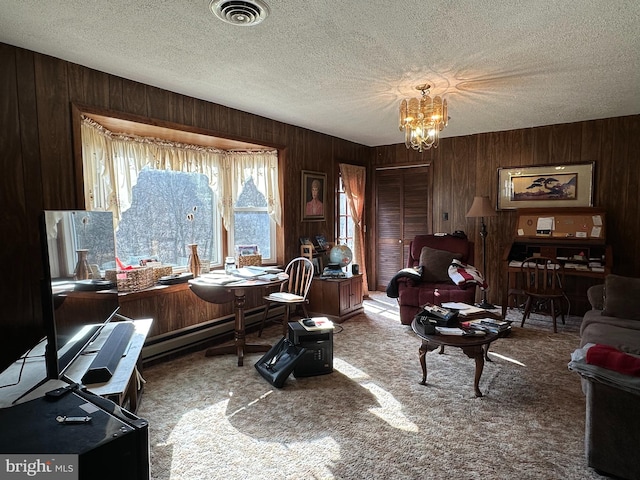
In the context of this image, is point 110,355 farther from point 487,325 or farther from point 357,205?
point 357,205

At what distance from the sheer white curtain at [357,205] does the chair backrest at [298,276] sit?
4.73 feet

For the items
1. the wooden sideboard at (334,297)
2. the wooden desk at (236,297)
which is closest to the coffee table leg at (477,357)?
the wooden desk at (236,297)

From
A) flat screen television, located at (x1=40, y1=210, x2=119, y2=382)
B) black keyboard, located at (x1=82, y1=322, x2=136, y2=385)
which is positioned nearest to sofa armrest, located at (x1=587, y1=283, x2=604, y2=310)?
black keyboard, located at (x1=82, y1=322, x2=136, y2=385)

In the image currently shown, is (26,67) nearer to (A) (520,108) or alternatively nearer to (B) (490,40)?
(B) (490,40)

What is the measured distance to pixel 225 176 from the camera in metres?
4.26

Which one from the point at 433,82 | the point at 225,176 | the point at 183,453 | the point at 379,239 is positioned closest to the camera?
the point at 183,453

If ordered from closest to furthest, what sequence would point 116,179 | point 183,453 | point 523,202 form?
point 183,453 < point 116,179 < point 523,202

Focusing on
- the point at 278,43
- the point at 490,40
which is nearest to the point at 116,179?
the point at 278,43

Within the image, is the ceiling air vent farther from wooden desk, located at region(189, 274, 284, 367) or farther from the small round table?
the small round table

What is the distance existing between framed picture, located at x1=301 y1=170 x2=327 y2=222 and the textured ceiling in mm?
1228

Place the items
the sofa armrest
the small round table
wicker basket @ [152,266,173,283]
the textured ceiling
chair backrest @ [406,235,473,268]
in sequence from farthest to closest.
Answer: chair backrest @ [406,235,473,268] → wicker basket @ [152,266,173,283] → the sofa armrest → the small round table → the textured ceiling

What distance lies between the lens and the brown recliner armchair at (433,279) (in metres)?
4.06

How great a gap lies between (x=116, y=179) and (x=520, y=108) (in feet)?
→ 13.2

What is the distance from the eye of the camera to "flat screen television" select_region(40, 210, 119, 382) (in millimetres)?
1534
